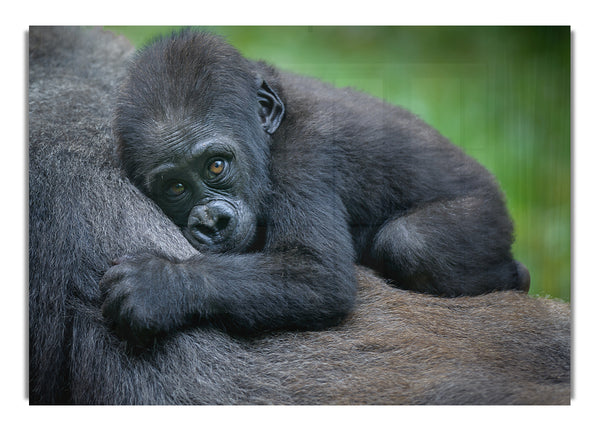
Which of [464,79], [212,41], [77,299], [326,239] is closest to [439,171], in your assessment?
[464,79]

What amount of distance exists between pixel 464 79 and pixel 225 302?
1078 millimetres

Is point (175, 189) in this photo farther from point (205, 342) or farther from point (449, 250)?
point (449, 250)

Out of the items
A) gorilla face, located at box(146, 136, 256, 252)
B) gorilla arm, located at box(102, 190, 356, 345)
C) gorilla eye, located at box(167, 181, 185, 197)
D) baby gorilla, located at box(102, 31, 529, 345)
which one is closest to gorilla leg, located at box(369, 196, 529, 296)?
baby gorilla, located at box(102, 31, 529, 345)

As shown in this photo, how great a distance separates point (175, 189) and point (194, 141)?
6.7 inches

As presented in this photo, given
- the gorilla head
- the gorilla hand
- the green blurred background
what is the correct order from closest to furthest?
1. the gorilla hand
2. the gorilla head
3. the green blurred background

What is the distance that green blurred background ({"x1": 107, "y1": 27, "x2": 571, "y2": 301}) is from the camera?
2104 mm

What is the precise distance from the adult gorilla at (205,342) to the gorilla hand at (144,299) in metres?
0.05

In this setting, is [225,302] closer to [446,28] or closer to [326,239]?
[326,239]

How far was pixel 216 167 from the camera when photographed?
202 cm

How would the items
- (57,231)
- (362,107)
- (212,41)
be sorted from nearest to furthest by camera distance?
(57,231) → (212,41) → (362,107)

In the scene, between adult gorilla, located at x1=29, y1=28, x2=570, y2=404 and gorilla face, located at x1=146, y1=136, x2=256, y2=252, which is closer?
adult gorilla, located at x1=29, y1=28, x2=570, y2=404

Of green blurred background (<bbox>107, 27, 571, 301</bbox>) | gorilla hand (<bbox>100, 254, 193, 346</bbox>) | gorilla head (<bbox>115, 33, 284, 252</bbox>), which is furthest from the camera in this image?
green blurred background (<bbox>107, 27, 571, 301</bbox>)

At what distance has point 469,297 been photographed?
86.3 inches

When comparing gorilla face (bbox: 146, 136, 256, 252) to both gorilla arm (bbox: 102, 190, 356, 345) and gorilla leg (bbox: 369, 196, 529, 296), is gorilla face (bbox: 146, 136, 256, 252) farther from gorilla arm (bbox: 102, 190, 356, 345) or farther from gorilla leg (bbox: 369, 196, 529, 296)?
gorilla leg (bbox: 369, 196, 529, 296)
